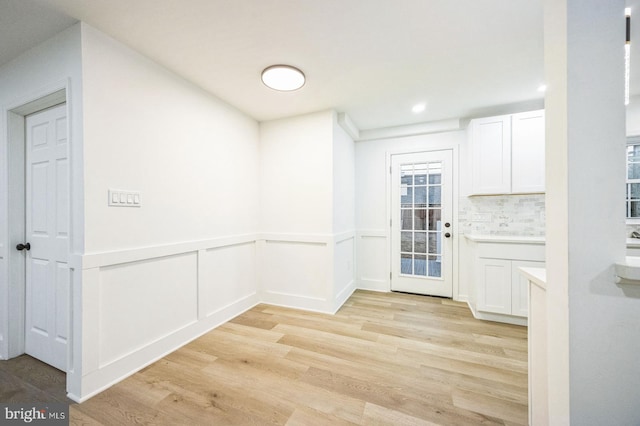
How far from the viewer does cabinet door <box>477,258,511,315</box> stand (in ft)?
8.75

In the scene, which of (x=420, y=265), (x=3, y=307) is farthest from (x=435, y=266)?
(x=3, y=307)

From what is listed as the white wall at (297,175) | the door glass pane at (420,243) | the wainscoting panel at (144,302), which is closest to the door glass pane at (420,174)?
the door glass pane at (420,243)

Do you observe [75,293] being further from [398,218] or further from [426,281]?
[426,281]

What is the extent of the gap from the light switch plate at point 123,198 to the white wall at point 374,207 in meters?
2.88

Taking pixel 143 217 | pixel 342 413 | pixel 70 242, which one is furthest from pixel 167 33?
pixel 342 413

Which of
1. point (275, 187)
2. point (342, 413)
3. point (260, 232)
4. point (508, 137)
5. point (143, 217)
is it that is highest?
point (508, 137)

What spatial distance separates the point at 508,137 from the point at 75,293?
4.30 m

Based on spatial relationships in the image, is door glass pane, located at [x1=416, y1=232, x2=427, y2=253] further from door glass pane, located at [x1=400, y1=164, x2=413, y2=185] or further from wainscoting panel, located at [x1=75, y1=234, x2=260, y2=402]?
wainscoting panel, located at [x1=75, y1=234, x2=260, y2=402]

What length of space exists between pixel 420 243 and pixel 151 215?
10.9 feet

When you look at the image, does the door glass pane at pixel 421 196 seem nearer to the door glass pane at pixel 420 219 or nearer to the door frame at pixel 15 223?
the door glass pane at pixel 420 219

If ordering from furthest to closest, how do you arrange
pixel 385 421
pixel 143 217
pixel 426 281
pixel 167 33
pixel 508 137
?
pixel 426 281 < pixel 508 137 < pixel 143 217 < pixel 167 33 < pixel 385 421

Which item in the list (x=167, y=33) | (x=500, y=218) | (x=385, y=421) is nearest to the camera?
(x=385, y=421)

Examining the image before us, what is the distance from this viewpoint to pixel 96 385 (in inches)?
63.7

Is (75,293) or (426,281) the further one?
(426,281)
